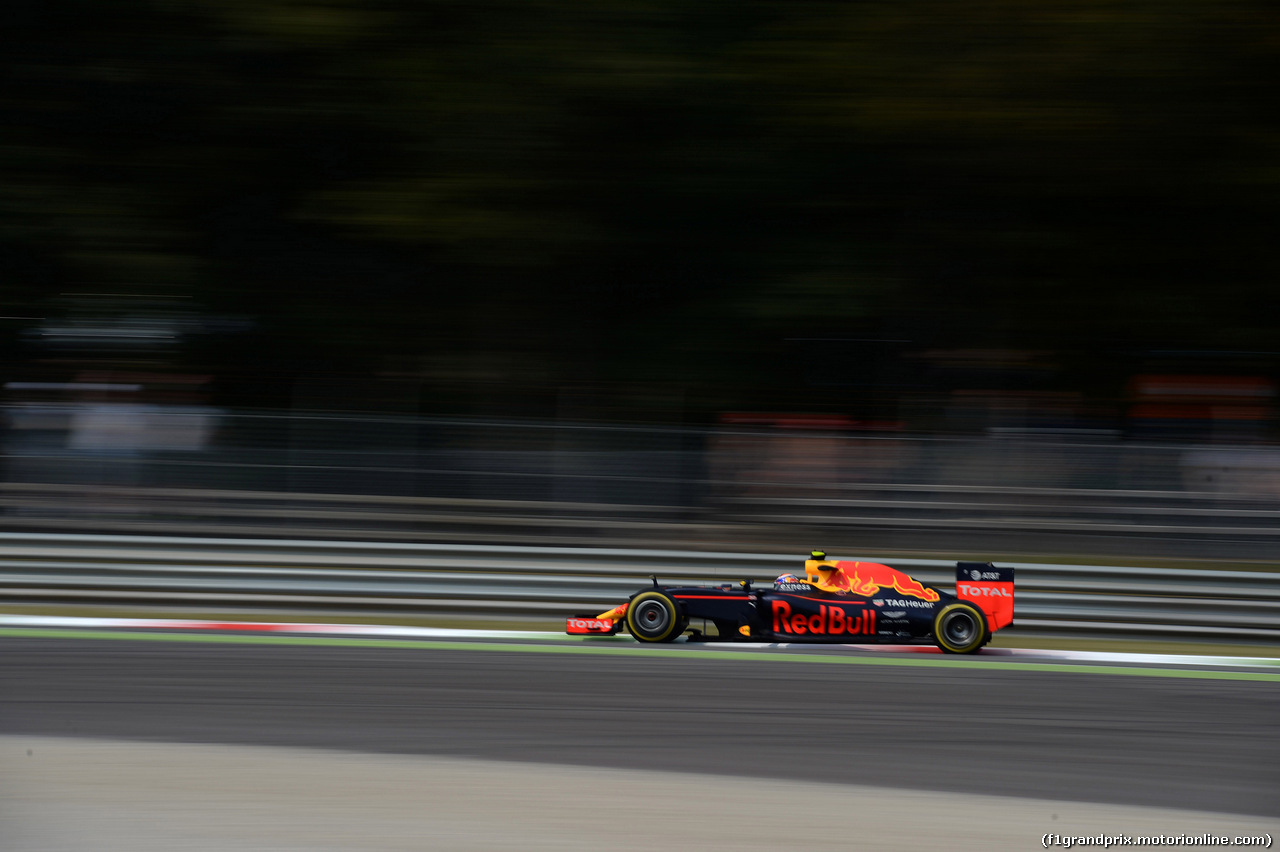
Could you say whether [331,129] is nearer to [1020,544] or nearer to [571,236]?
[571,236]

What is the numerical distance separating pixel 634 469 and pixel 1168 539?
11.6ft

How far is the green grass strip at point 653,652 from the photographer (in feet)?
24.2

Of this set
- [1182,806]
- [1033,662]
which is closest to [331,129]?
[1033,662]

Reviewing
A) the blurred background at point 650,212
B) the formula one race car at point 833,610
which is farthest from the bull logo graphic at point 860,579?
the blurred background at point 650,212

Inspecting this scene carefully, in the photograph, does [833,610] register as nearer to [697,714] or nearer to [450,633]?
[697,714]

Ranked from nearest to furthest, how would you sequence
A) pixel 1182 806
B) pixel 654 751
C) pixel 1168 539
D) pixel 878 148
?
1. pixel 1182 806
2. pixel 654 751
3. pixel 1168 539
4. pixel 878 148

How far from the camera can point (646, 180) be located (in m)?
11.2

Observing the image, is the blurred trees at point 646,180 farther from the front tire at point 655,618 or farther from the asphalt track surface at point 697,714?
the asphalt track surface at point 697,714

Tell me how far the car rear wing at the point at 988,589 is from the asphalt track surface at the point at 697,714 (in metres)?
0.55

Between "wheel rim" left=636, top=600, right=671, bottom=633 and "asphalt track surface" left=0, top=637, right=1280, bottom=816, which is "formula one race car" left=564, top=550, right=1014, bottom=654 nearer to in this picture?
"wheel rim" left=636, top=600, right=671, bottom=633

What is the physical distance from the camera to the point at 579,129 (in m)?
11.0

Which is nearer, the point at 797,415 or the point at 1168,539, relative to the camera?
the point at 1168,539

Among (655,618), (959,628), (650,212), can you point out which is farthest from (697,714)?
(650,212)

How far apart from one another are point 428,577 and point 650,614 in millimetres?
1818
